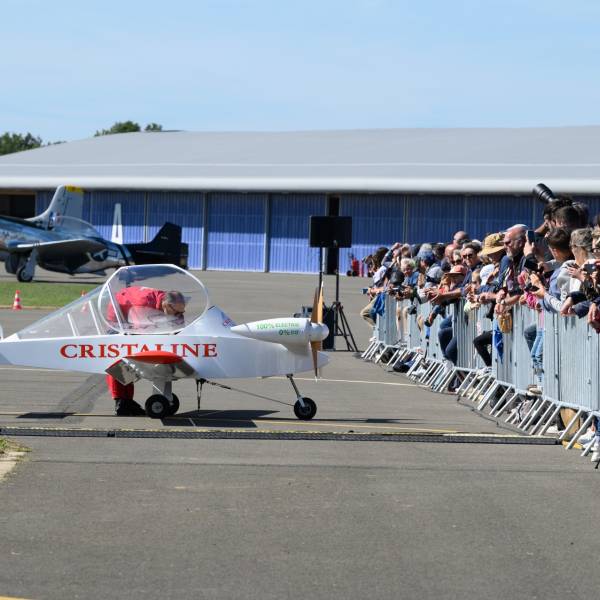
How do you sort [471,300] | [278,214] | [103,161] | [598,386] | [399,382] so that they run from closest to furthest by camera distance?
1. [598,386]
2. [471,300]
3. [399,382]
4. [278,214]
5. [103,161]

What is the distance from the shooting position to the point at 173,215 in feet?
235

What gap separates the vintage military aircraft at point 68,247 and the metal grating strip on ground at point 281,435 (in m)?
38.7

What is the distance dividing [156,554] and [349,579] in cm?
113

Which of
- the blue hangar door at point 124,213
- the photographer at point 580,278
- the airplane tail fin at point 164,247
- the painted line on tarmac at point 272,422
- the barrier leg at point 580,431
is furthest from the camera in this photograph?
the blue hangar door at point 124,213

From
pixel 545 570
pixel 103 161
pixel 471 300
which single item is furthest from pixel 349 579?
pixel 103 161

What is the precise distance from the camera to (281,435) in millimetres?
12195

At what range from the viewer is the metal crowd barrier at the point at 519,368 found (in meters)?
12.0

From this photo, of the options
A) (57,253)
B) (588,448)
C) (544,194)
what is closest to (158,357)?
(588,448)

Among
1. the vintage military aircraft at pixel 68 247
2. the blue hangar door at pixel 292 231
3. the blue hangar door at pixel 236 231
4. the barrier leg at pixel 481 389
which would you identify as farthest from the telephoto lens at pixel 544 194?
the blue hangar door at pixel 236 231

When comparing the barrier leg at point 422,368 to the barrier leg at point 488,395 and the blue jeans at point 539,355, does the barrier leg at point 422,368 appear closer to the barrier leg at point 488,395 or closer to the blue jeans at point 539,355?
the barrier leg at point 488,395

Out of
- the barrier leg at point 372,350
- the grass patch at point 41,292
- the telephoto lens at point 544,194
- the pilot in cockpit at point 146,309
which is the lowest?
the grass patch at point 41,292

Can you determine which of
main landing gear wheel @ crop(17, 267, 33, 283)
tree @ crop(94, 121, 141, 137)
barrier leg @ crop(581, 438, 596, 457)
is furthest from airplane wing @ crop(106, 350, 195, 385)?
tree @ crop(94, 121, 141, 137)

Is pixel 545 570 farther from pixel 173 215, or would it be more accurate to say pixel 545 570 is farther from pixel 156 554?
pixel 173 215

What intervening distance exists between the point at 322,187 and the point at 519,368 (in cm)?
5329
